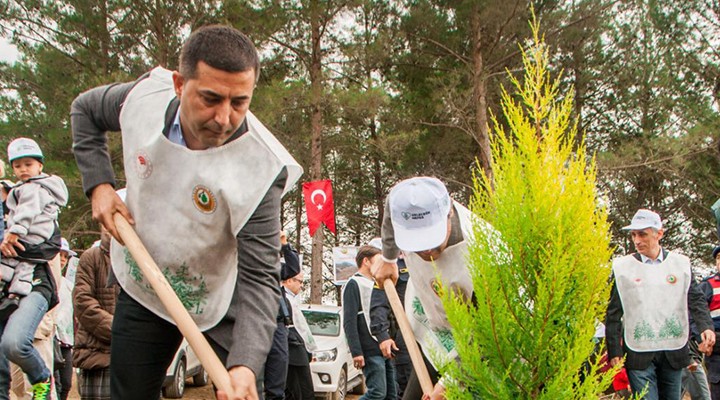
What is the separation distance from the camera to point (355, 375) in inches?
539

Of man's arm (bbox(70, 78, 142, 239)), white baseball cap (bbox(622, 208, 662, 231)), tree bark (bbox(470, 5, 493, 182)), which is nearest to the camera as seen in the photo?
man's arm (bbox(70, 78, 142, 239))

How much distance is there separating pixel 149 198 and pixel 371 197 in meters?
26.2

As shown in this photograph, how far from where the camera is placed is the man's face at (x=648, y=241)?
7.18 m

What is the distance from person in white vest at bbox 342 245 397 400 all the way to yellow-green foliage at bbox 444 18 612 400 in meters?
5.54

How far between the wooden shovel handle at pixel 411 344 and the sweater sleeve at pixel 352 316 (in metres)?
4.02

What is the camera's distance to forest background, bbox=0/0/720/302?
19.8m

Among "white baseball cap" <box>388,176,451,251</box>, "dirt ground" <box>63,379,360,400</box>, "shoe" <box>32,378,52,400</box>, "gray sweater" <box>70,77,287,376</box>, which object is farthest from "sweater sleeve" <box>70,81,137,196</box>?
"dirt ground" <box>63,379,360,400</box>

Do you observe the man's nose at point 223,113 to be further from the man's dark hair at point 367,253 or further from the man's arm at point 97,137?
the man's dark hair at point 367,253

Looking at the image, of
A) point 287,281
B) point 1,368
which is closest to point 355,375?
point 287,281

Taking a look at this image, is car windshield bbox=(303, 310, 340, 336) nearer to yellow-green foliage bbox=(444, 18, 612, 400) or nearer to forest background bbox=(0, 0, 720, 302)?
forest background bbox=(0, 0, 720, 302)

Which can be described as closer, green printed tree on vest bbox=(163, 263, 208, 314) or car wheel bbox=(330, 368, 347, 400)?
green printed tree on vest bbox=(163, 263, 208, 314)

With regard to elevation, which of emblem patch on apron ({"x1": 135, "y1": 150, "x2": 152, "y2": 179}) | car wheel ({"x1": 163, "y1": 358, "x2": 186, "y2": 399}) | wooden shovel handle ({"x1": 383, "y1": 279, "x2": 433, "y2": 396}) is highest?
emblem patch on apron ({"x1": 135, "y1": 150, "x2": 152, "y2": 179})

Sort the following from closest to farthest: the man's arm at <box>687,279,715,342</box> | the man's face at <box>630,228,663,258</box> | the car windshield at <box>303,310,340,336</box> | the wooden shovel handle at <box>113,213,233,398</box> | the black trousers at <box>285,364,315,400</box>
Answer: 1. the wooden shovel handle at <box>113,213,233,398</box>
2. the man's face at <box>630,228,663,258</box>
3. the man's arm at <box>687,279,715,342</box>
4. the black trousers at <box>285,364,315,400</box>
5. the car windshield at <box>303,310,340,336</box>

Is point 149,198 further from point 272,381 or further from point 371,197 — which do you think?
point 371,197
